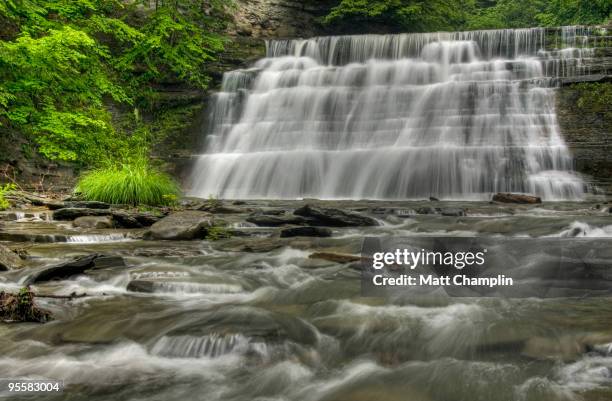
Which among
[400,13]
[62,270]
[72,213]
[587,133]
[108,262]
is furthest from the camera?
[400,13]

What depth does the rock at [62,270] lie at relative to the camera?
14.9ft

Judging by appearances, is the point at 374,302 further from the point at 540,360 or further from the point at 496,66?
the point at 496,66

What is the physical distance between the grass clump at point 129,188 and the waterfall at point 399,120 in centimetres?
413

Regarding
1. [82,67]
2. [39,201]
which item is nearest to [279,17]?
[82,67]

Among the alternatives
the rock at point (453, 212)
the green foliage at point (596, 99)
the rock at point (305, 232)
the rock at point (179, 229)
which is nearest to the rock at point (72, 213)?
the rock at point (179, 229)

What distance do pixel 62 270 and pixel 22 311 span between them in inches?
46.3

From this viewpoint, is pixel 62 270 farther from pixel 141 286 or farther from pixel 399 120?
pixel 399 120

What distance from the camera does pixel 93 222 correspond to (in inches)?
313

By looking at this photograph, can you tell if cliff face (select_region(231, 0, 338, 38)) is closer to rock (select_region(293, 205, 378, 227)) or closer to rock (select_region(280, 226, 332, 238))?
rock (select_region(293, 205, 378, 227))

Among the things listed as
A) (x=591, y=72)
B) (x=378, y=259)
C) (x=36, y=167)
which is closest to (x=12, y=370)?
(x=378, y=259)

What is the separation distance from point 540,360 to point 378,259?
2682mm

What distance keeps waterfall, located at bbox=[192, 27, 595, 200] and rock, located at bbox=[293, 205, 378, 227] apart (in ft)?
15.5

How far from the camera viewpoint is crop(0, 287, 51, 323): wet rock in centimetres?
351

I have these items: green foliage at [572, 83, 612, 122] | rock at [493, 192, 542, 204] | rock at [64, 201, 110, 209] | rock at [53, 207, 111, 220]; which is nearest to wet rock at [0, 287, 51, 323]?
rock at [53, 207, 111, 220]
